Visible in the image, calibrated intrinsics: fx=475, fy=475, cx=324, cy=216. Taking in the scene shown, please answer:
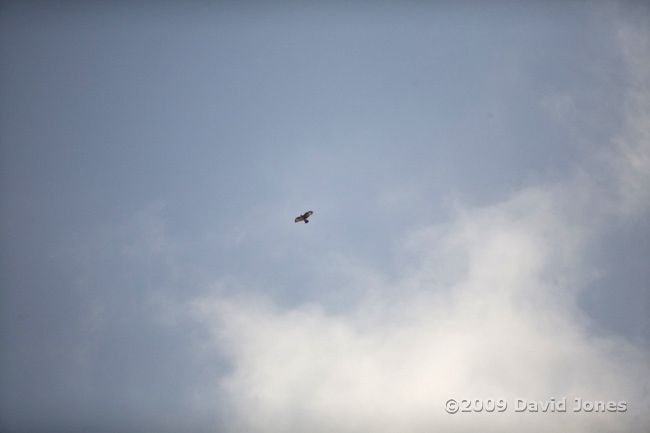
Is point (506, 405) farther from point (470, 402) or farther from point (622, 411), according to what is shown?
point (622, 411)

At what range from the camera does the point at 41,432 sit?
69.2m

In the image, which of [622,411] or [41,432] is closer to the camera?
[622,411]

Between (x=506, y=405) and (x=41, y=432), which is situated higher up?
(x=506, y=405)

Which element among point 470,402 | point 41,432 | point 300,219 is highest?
point 300,219

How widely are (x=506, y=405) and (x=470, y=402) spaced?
16.3ft

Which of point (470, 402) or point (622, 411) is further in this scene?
point (470, 402)

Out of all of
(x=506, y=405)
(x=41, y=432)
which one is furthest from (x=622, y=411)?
(x=41, y=432)

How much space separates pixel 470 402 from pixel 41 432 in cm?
6257

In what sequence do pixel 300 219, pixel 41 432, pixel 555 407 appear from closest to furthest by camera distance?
pixel 300 219 → pixel 555 407 → pixel 41 432

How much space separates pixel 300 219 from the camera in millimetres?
60312

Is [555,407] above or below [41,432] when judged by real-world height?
above

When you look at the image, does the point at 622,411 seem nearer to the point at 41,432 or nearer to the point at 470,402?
the point at 470,402

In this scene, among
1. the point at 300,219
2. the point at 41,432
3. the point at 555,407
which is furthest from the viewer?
the point at 41,432

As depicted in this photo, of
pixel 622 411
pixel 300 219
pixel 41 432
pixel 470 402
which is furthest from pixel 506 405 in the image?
pixel 41 432
